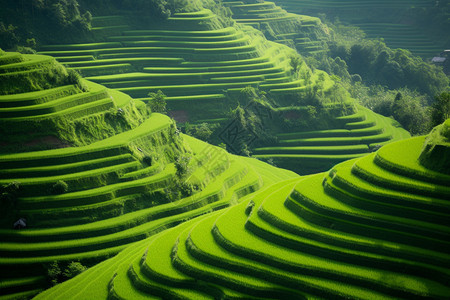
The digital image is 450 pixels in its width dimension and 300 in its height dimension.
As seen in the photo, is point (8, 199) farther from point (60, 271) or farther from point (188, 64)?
point (188, 64)

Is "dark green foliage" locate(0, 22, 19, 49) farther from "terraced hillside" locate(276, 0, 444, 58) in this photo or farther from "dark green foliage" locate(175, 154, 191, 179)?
"terraced hillside" locate(276, 0, 444, 58)

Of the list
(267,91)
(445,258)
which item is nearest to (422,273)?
(445,258)

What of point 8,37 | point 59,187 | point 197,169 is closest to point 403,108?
point 197,169

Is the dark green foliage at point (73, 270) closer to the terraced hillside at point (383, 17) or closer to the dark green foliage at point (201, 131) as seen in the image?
the dark green foliage at point (201, 131)

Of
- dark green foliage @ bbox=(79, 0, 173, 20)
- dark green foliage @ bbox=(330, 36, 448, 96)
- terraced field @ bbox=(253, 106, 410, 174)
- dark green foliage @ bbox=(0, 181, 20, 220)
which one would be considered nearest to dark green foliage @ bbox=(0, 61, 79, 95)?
dark green foliage @ bbox=(0, 181, 20, 220)

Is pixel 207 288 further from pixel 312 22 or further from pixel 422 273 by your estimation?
pixel 312 22

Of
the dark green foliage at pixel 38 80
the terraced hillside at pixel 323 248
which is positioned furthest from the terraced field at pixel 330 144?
the dark green foliage at pixel 38 80

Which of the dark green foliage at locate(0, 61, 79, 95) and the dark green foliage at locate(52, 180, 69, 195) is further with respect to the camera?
the dark green foliage at locate(0, 61, 79, 95)

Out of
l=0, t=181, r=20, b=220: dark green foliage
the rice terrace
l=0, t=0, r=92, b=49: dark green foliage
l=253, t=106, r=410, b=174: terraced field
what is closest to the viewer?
the rice terrace
